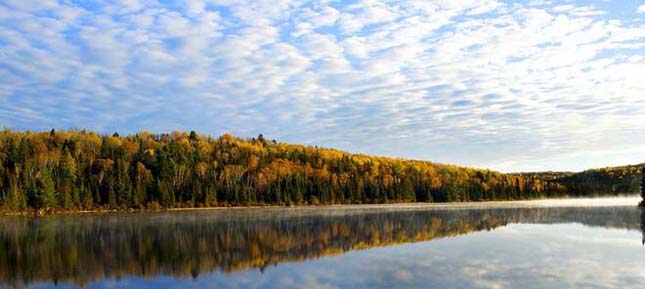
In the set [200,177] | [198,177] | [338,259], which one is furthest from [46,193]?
[338,259]

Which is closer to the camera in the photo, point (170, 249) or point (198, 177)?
point (170, 249)

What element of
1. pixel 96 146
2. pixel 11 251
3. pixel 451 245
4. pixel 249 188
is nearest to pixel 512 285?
pixel 451 245

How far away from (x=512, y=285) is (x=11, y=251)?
1002 inches

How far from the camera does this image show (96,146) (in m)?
120

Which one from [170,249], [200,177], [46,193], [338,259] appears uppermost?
[200,177]

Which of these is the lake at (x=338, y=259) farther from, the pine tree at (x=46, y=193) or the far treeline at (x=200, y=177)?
the far treeline at (x=200, y=177)

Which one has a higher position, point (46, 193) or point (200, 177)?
point (200, 177)

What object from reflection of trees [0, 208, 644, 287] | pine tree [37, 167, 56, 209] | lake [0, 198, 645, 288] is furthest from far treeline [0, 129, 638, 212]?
lake [0, 198, 645, 288]

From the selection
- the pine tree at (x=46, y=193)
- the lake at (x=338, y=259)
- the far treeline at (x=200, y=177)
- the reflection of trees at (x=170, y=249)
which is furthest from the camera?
the far treeline at (x=200, y=177)

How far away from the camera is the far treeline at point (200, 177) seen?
311 ft

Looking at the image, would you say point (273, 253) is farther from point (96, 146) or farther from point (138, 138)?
point (138, 138)

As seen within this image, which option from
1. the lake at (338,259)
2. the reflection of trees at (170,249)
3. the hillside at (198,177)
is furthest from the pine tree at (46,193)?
the lake at (338,259)

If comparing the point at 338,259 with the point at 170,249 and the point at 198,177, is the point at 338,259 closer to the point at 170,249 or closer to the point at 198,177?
the point at 170,249

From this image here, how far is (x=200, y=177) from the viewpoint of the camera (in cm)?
11894
